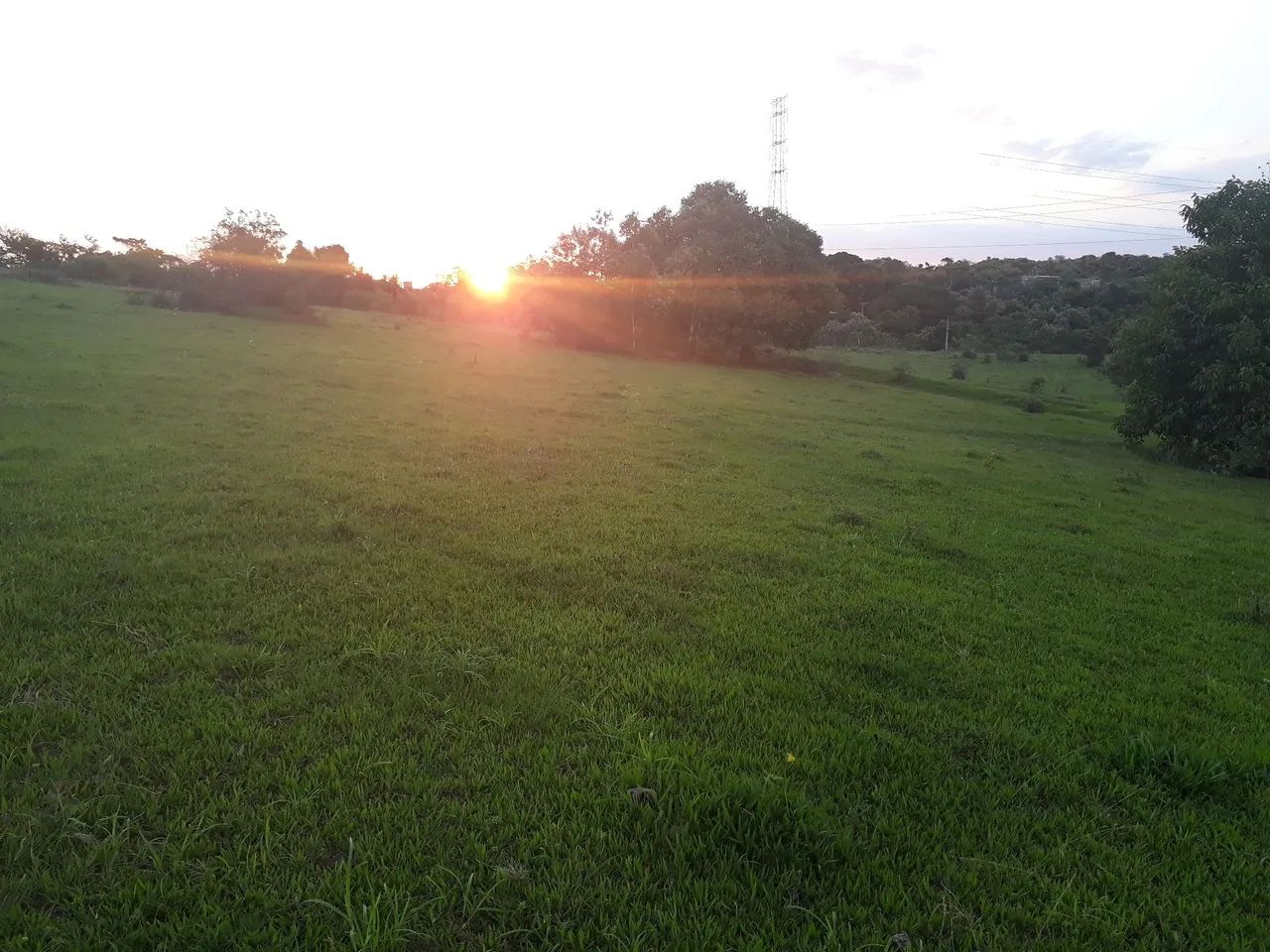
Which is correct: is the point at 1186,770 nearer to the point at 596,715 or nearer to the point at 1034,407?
the point at 596,715

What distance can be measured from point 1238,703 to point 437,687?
602cm

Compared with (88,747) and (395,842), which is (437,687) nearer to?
(395,842)

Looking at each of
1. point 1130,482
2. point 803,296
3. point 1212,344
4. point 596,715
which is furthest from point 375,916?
point 803,296

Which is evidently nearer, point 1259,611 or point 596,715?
point 596,715

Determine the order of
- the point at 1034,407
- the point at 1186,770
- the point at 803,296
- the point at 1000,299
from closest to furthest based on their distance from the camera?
1. the point at 1186,770
2. the point at 1034,407
3. the point at 803,296
4. the point at 1000,299

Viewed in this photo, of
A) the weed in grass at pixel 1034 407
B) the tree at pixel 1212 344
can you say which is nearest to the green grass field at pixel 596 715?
the tree at pixel 1212 344

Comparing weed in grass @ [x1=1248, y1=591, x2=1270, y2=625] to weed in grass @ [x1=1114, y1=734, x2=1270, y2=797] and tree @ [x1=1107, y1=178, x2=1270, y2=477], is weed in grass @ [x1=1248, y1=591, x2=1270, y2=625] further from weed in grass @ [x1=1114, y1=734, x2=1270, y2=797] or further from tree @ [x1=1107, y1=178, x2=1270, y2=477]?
tree @ [x1=1107, y1=178, x2=1270, y2=477]

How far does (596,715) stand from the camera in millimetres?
4648

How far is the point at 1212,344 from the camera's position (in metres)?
22.8

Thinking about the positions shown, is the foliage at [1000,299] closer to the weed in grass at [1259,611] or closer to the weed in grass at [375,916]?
the weed in grass at [1259,611]

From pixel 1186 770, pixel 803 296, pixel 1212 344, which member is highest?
pixel 803 296

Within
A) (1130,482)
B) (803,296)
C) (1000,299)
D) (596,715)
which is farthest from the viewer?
(1000,299)

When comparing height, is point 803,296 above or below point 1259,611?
above

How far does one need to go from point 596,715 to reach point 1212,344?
86.5 feet
